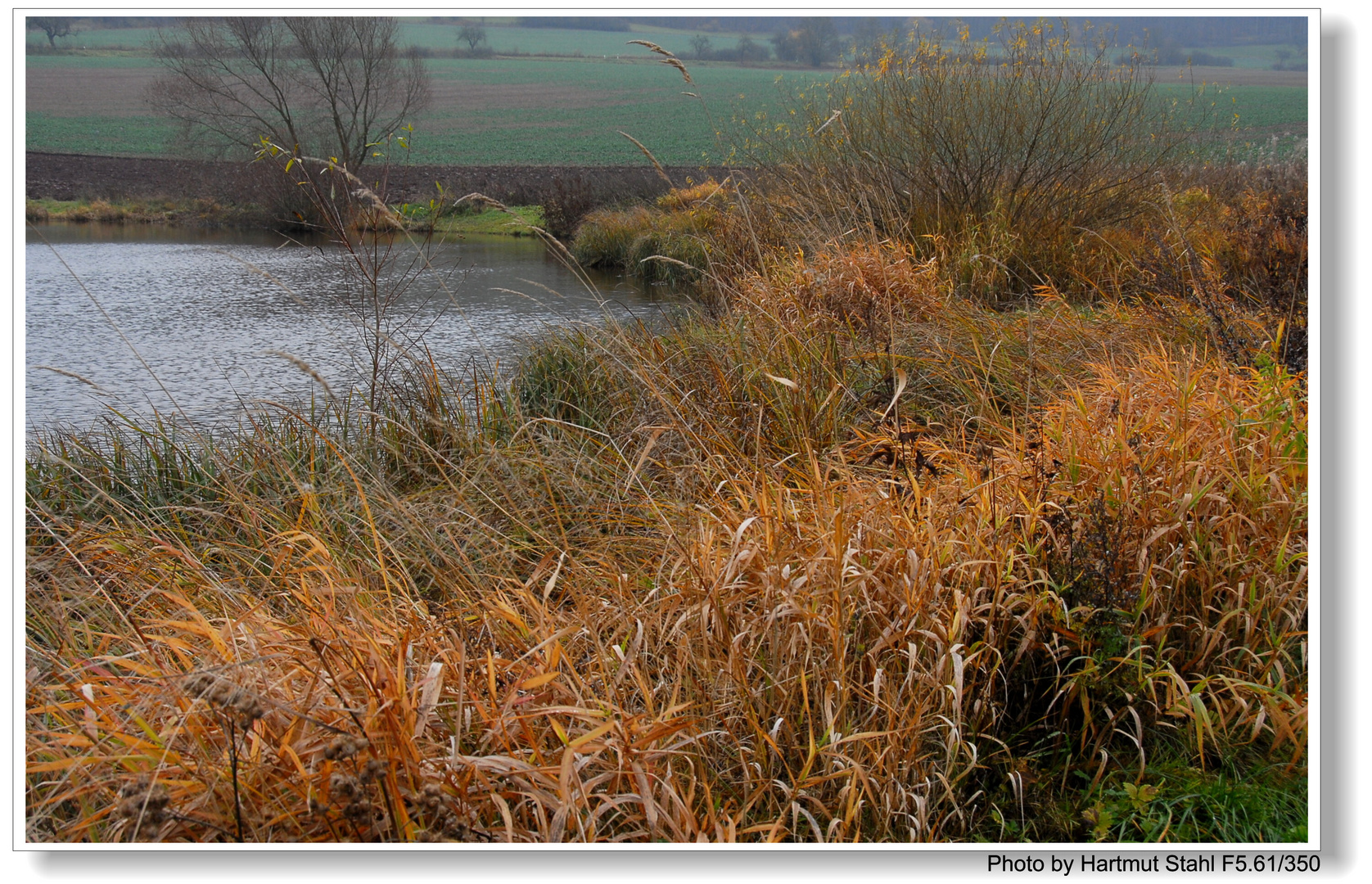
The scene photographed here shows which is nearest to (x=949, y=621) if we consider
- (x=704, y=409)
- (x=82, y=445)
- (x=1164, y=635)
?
(x=1164, y=635)

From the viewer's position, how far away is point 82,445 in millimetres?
3896

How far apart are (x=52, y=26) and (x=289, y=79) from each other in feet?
27.3

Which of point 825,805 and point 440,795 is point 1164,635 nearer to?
point 825,805

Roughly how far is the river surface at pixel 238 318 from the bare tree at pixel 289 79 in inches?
40.6

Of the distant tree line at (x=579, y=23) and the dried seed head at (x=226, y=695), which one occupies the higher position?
the distant tree line at (x=579, y=23)

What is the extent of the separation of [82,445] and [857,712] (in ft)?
12.4

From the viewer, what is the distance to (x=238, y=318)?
28.4 ft

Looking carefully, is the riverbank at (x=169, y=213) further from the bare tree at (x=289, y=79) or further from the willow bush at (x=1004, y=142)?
the willow bush at (x=1004, y=142)

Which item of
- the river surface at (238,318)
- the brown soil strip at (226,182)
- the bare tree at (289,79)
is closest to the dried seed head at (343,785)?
the river surface at (238,318)

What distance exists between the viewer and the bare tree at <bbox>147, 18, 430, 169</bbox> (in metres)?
4.21

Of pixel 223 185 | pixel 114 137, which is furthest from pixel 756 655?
pixel 223 185

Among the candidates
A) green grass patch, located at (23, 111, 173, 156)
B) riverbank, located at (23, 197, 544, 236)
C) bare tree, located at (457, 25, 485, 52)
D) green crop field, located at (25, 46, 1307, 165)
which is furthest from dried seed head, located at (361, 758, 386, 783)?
riverbank, located at (23, 197, 544, 236)

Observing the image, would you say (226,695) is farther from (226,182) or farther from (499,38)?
(226,182)

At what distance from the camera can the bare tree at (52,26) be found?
2023 mm
